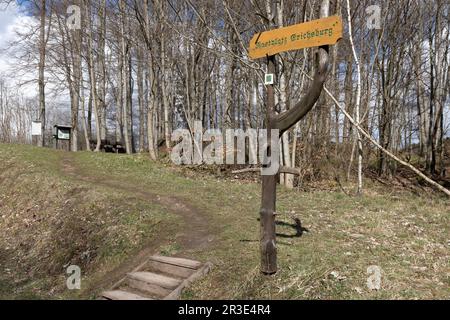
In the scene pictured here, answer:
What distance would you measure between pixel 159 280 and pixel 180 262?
467 millimetres

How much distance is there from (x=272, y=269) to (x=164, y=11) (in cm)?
1489

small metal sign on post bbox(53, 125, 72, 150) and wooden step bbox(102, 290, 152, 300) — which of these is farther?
small metal sign on post bbox(53, 125, 72, 150)

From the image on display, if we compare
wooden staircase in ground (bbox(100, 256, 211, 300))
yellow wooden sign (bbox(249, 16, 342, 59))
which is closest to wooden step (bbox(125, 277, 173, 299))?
wooden staircase in ground (bbox(100, 256, 211, 300))

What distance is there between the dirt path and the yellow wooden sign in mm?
3478

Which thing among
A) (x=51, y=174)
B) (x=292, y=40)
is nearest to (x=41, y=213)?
(x=51, y=174)

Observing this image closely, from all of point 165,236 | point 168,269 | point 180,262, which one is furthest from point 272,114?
point 165,236

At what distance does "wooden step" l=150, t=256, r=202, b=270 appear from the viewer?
5556 mm

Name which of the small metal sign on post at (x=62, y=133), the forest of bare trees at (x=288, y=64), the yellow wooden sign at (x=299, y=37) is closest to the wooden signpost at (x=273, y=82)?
the yellow wooden sign at (x=299, y=37)

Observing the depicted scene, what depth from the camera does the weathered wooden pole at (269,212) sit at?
4.84 m

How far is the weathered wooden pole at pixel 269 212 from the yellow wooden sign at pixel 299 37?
0.20 metres

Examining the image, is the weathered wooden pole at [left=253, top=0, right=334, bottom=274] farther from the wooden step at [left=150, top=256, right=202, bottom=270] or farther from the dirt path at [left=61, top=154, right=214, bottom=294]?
the dirt path at [left=61, top=154, right=214, bottom=294]

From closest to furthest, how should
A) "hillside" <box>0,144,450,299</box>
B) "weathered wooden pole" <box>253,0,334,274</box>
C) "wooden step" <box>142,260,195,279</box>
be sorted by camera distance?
"weathered wooden pole" <box>253,0,334,274</box> < "hillside" <box>0,144,450,299</box> < "wooden step" <box>142,260,195,279</box>

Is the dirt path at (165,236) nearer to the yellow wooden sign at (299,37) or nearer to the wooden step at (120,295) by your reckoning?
the wooden step at (120,295)

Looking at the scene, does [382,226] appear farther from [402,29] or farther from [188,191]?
[402,29]
